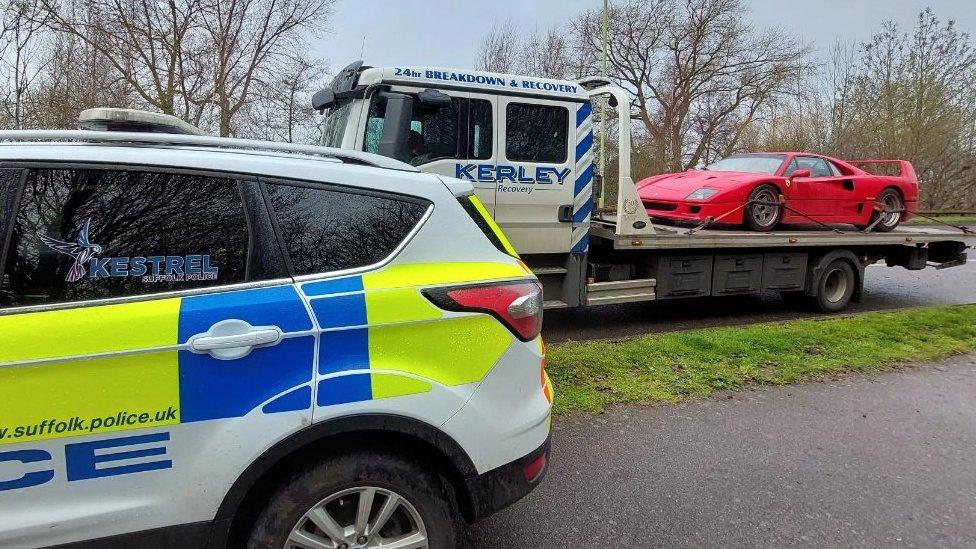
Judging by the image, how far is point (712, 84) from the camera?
93.7 feet

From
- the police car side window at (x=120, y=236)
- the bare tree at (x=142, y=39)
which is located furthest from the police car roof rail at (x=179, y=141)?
the bare tree at (x=142, y=39)

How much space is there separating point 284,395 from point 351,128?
3.90 m

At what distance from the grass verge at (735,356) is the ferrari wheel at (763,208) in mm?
1502

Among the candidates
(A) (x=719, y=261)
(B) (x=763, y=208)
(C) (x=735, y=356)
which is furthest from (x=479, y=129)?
(B) (x=763, y=208)

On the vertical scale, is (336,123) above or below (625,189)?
above

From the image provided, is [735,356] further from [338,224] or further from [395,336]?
[338,224]

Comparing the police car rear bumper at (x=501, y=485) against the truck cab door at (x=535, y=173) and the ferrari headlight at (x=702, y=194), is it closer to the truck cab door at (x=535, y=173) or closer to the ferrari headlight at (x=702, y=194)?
the truck cab door at (x=535, y=173)

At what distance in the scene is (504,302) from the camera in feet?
7.16

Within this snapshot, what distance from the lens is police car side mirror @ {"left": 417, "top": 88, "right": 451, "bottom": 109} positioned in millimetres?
5027

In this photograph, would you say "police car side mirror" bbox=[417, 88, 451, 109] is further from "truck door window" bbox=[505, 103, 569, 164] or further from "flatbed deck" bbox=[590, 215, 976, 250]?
"flatbed deck" bbox=[590, 215, 976, 250]

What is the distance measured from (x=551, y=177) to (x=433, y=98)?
1.52 m

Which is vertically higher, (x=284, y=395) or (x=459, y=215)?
(x=459, y=215)

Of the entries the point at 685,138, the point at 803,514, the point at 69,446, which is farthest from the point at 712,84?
the point at 69,446

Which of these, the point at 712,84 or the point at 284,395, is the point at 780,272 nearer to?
the point at 284,395
